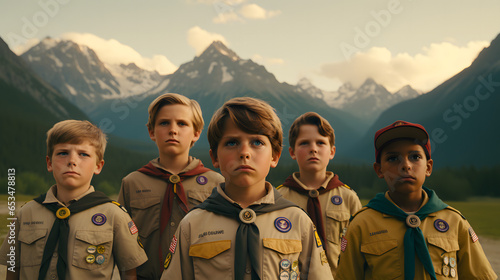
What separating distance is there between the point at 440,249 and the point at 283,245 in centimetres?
142

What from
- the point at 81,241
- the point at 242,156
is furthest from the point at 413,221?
the point at 81,241

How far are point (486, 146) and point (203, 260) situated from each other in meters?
80.3

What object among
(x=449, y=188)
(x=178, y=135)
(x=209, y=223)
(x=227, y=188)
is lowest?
(x=209, y=223)

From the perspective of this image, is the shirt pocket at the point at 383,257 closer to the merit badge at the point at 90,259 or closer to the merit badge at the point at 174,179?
the merit badge at the point at 174,179

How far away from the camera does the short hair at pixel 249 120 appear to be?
279 centimetres

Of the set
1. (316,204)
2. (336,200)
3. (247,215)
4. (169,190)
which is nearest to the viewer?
(247,215)

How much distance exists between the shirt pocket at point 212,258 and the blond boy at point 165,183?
159 centimetres

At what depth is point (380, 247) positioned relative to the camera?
10.7ft

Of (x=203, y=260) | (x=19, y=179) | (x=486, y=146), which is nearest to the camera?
(x=203, y=260)

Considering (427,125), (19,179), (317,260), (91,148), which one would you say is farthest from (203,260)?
(427,125)

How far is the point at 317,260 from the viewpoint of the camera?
2.83m

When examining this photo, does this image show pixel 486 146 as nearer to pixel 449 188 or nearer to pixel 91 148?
pixel 449 188

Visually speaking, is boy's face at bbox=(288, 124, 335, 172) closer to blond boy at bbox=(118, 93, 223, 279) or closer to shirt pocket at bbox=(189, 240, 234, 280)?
blond boy at bbox=(118, 93, 223, 279)

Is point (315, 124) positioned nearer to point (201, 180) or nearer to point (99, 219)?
point (201, 180)
